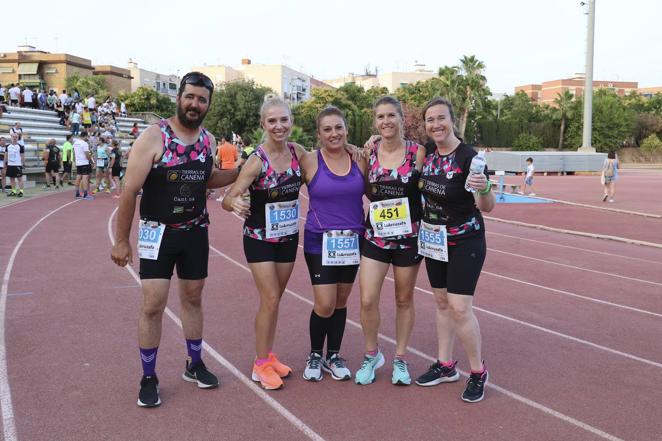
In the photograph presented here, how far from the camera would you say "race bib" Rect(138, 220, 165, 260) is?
12.0 ft

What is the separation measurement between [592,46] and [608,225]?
29585mm

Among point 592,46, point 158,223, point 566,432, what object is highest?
point 592,46

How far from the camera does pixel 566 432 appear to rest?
133 inches

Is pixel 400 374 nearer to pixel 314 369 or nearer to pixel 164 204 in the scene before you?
pixel 314 369

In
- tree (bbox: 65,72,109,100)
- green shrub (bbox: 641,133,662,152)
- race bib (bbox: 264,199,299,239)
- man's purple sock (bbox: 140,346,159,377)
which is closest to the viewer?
man's purple sock (bbox: 140,346,159,377)

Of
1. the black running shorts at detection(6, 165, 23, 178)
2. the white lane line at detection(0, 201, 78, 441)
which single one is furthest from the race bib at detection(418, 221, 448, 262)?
the black running shorts at detection(6, 165, 23, 178)

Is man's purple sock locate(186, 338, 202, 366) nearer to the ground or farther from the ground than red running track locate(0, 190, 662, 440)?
farther from the ground

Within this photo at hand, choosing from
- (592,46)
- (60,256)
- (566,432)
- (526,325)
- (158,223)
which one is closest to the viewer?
(566,432)

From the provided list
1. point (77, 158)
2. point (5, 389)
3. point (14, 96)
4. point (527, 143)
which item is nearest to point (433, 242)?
point (5, 389)

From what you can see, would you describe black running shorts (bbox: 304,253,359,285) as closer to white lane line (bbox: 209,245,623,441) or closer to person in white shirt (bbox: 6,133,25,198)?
white lane line (bbox: 209,245,623,441)

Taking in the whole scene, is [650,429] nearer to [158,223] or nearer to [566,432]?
[566,432]

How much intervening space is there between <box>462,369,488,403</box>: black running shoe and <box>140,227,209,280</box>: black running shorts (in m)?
1.97

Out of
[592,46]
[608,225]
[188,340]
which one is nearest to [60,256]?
[188,340]

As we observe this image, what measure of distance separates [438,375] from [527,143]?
57556mm
